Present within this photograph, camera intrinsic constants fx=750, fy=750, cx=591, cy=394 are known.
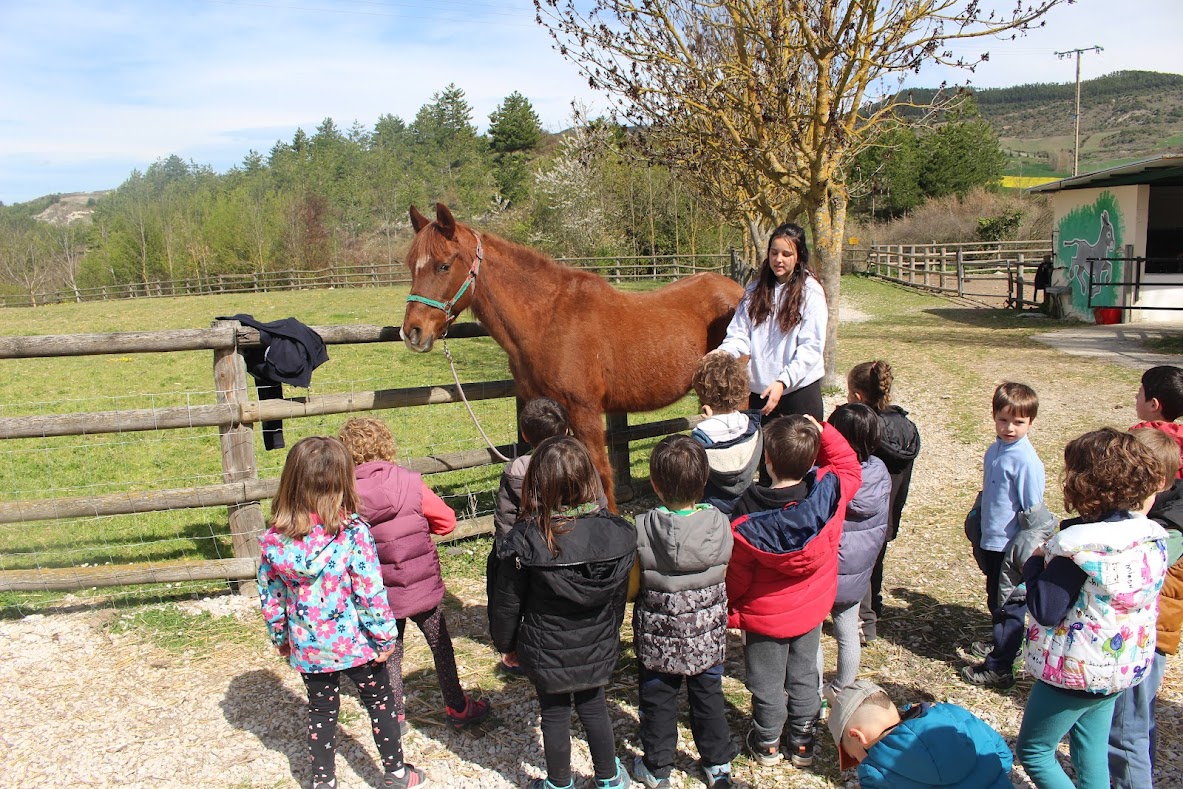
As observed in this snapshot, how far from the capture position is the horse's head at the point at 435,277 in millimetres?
4281

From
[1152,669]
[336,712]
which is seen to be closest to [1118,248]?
[1152,669]

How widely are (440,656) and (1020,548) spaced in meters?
2.65

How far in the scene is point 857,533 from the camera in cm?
323

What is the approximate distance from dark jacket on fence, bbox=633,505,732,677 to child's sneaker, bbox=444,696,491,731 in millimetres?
961

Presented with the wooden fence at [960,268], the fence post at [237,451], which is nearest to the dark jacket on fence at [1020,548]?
the fence post at [237,451]

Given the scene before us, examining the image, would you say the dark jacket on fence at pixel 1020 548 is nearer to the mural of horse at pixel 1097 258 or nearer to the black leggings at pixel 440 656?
the black leggings at pixel 440 656

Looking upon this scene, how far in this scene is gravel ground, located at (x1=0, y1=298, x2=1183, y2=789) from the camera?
10.1ft

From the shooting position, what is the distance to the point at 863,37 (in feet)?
28.8

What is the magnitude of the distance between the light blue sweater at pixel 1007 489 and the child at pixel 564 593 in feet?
6.27

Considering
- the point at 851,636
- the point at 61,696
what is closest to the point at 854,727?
the point at 851,636

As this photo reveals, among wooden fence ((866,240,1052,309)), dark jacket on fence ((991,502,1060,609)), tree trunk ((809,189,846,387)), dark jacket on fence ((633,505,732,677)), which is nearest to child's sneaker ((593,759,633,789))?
dark jacket on fence ((633,505,732,677))

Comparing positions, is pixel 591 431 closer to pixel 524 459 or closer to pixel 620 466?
pixel 620 466

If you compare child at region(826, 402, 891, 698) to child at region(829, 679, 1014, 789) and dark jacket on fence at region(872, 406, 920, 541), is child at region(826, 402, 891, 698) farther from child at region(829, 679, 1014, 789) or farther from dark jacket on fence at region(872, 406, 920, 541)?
child at region(829, 679, 1014, 789)

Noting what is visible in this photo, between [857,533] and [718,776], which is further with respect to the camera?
[857,533]
